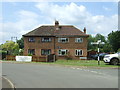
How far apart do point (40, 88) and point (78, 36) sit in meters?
32.4

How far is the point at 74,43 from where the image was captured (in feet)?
136

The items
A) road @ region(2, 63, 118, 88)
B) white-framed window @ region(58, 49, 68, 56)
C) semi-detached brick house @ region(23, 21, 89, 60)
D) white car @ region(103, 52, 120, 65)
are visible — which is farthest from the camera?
white-framed window @ region(58, 49, 68, 56)

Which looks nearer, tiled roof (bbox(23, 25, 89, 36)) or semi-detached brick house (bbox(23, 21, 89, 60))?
semi-detached brick house (bbox(23, 21, 89, 60))

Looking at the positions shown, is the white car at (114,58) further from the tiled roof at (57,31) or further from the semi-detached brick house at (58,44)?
the tiled roof at (57,31)

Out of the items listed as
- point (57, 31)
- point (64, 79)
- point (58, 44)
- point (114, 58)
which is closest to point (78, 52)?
point (58, 44)

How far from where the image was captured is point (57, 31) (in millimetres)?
43031

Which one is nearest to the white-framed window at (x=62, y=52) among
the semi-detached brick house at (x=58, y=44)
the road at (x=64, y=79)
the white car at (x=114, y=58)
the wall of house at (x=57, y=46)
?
the semi-detached brick house at (x=58, y=44)

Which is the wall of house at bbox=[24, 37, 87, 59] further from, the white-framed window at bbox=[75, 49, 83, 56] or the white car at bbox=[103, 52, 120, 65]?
the white car at bbox=[103, 52, 120, 65]

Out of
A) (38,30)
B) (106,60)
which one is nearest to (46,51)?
(38,30)

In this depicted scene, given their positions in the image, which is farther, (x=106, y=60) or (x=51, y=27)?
(x=51, y=27)

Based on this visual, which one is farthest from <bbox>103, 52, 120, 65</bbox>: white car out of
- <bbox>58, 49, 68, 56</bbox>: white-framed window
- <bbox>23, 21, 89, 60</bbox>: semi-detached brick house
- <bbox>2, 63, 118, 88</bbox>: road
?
<bbox>58, 49, 68, 56</bbox>: white-framed window

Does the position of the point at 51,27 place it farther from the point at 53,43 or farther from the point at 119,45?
the point at 119,45

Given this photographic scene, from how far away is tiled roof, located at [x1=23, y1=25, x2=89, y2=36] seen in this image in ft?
137

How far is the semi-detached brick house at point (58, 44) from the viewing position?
4147 cm
